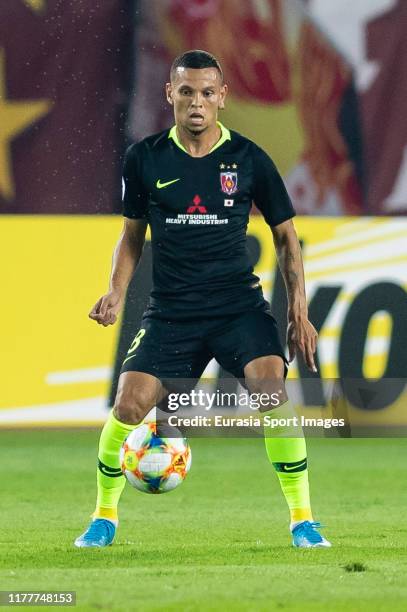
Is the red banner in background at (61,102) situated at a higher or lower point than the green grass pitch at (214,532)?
higher

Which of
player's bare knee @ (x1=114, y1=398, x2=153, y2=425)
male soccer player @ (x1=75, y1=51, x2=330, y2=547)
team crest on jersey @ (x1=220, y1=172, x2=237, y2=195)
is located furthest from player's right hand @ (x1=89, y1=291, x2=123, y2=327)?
team crest on jersey @ (x1=220, y1=172, x2=237, y2=195)

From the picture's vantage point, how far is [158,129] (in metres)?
11.4

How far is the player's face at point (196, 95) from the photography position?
21.0ft

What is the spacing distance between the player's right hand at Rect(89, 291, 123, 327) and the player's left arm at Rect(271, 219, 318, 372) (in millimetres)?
726

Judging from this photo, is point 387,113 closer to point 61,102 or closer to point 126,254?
point 61,102

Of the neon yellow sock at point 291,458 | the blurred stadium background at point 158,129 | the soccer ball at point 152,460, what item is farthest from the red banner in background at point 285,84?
the neon yellow sock at point 291,458

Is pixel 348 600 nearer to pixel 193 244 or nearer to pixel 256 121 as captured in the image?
pixel 193 244

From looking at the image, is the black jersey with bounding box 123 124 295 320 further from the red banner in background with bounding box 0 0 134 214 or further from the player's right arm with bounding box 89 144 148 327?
the red banner in background with bounding box 0 0 134 214

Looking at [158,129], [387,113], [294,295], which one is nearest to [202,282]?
[294,295]

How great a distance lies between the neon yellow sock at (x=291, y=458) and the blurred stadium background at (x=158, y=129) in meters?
4.57

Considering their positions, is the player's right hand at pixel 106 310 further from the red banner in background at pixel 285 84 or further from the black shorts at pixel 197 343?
the red banner in background at pixel 285 84

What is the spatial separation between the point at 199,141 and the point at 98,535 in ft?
5.70

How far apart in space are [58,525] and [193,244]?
1.70 meters

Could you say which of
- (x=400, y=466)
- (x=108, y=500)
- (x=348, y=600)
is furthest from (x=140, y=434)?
(x=400, y=466)
